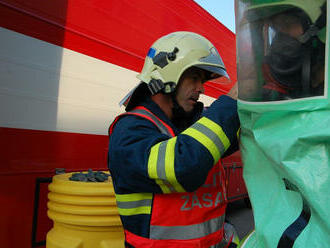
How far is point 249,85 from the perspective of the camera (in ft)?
3.06

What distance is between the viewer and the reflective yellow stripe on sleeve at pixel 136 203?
1.29 metres

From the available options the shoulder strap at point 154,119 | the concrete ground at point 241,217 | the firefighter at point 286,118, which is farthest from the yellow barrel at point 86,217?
the concrete ground at point 241,217

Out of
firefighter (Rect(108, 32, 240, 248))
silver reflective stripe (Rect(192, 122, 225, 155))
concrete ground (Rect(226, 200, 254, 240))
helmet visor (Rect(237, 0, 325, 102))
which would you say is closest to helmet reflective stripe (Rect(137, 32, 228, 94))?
firefighter (Rect(108, 32, 240, 248))

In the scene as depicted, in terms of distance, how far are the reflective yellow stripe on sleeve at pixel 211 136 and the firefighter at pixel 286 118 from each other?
16 centimetres

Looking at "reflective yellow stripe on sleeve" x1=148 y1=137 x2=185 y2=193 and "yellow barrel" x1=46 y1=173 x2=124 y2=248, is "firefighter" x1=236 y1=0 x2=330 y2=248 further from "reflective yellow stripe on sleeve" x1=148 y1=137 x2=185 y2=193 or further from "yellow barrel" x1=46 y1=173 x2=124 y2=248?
"yellow barrel" x1=46 y1=173 x2=124 y2=248

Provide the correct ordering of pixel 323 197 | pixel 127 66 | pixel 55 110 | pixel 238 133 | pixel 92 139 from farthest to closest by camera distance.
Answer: pixel 127 66, pixel 92 139, pixel 55 110, pixel 238 133, pixel 323 197

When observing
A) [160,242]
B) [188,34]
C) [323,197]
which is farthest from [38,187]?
[323,197]

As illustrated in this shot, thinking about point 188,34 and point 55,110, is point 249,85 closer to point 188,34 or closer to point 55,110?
point 188,34

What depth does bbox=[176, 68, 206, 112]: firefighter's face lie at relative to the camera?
163cm

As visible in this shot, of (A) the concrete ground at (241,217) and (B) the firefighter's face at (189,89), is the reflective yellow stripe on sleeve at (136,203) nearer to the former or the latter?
(B) the firefighter's face at (189,89)

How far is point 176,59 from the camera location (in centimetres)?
160

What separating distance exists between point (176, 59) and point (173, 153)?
2.27 feet

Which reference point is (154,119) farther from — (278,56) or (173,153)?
(278,56)

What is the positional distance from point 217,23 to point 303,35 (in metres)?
3.56
